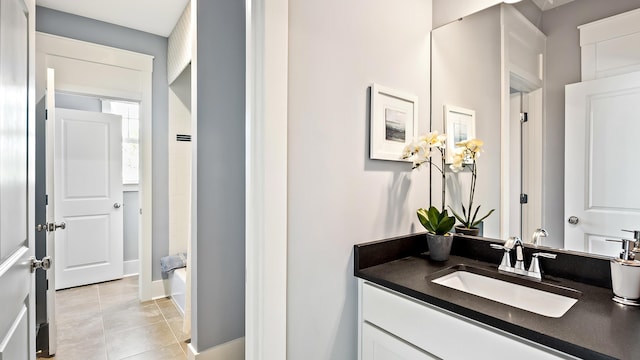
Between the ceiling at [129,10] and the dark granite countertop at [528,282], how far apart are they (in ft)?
9.27

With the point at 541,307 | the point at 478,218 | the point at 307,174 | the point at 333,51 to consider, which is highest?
the point at 333,51

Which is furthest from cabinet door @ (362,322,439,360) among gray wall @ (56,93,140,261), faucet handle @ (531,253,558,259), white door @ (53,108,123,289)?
gray wall @ (56,93,140,261)

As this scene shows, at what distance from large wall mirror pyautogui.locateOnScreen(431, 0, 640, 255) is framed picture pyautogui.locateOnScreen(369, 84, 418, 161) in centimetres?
21

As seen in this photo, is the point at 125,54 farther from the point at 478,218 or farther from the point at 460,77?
the point at 478,218

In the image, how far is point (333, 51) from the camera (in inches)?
48.7

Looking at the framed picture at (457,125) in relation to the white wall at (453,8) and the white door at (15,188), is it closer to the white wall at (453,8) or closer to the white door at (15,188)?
the white wall at (453,8)

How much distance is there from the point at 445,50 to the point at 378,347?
1.49m

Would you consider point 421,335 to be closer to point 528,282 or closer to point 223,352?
point 528,282

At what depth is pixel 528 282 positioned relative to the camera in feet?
3.78

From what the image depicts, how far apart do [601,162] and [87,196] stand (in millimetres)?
4435

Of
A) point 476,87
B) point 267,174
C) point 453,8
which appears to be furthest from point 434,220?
point 453,8

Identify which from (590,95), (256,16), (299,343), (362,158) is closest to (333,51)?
(256,16)

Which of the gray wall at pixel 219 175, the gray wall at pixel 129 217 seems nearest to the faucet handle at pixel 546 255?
the gray wall at pixel 219 175

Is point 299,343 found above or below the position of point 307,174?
below
